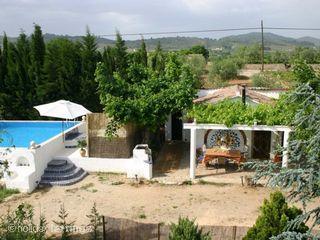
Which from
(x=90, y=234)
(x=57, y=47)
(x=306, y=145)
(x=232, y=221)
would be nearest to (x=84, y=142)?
(x=90, y=234)

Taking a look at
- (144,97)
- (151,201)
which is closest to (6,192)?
(151,201)

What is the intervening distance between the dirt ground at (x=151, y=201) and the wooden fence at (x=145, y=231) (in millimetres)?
2179

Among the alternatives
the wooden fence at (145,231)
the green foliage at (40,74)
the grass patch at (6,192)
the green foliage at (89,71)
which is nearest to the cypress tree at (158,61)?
the green foliage at (89,71)

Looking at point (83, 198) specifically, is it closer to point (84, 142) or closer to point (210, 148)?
point (84, 142)

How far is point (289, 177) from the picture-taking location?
5848mm

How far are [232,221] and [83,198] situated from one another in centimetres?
573

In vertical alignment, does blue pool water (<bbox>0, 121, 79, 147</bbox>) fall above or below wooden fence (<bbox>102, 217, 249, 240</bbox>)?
above

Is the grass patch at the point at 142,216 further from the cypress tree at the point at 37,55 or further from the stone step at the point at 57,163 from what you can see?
the cypress tree at the point at 37,55

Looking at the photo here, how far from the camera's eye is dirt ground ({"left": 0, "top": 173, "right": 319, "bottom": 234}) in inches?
544

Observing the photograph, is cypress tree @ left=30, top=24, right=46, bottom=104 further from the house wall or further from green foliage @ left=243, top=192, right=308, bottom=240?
green foliage @ left=243, top=192, right=308, bottom=240

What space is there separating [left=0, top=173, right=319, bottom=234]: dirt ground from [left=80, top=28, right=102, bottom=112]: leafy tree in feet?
32.5

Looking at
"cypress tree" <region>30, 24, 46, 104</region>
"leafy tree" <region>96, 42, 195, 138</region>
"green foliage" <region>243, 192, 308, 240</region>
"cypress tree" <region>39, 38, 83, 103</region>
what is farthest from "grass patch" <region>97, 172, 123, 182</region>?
"cypress tree" <region>30, 24, 46, 104</region>

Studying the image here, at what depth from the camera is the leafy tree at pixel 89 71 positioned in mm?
26031

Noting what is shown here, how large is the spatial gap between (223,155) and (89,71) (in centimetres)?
1241
